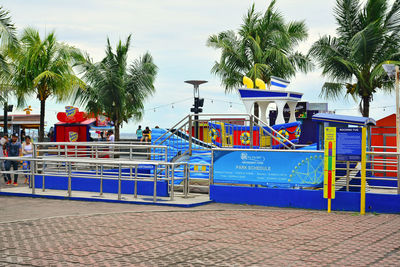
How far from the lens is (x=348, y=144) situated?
42.8ft

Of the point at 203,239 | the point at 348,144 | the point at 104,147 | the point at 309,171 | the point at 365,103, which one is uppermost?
the point at 365,103

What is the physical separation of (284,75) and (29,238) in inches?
1051

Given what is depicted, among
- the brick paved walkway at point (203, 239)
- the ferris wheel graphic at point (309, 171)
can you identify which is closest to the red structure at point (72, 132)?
the ferris wheel graphic at point (309, 171)

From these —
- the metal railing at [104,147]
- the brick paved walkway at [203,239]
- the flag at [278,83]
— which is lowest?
the brick paved walkway at [203,239]

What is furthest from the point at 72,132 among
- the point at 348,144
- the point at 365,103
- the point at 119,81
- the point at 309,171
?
the point at 348,144

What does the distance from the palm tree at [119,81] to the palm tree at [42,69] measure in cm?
474

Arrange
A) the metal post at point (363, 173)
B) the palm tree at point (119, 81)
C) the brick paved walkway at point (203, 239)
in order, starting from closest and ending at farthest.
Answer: the brick paved walkway at point (203, 239) < the metal post at point (363, 173) < the palm tree at point (119, 81)

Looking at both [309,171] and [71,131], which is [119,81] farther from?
[309,171]

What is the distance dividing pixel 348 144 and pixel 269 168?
2192 mm

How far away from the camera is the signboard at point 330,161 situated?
1312 centimetres

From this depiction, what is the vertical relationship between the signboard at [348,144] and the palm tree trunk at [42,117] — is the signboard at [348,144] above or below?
below

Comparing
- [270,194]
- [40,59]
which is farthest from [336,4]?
[270,194]

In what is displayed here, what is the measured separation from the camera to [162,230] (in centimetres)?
1048

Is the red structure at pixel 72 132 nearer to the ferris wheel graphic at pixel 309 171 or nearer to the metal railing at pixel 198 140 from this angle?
the metal railing at pixel 198 140
